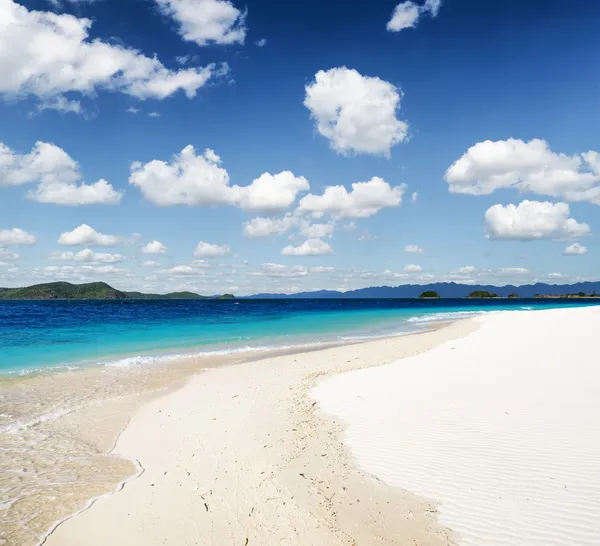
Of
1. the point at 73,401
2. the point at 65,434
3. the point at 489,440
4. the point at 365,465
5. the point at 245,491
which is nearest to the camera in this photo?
the point at 245,491

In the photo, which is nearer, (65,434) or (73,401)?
(65,434)

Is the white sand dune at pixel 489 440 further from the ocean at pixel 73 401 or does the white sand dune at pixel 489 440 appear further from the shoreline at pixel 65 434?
the ocean at pixel 73 401

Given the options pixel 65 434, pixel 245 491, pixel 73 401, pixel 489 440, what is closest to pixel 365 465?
pixel 245 491

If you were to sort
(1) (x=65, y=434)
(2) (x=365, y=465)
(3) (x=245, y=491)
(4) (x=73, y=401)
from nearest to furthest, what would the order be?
(3) (x=245, y=491) → (2) (x=365, y=465) → (1) (x=65, y=434) → (4) (x=73, y=401)

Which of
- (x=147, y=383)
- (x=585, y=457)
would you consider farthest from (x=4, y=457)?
(x=585, y=457)

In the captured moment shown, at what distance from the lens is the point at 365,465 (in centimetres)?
703

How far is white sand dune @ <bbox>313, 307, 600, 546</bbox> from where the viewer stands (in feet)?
17.3

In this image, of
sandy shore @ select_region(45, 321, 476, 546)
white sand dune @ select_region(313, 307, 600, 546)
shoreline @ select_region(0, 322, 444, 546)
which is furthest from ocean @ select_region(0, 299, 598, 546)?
white sand dune @ select_region(313, 307, 600, 546)

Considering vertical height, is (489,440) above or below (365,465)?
above

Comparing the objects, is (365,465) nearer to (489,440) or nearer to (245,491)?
(245,491)

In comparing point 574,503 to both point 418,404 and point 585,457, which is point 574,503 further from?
point 418,404

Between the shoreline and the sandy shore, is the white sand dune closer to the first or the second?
the sandy shore

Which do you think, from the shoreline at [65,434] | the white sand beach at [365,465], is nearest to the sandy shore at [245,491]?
the white sand beach at [365,465]

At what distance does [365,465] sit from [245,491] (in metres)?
2.19
